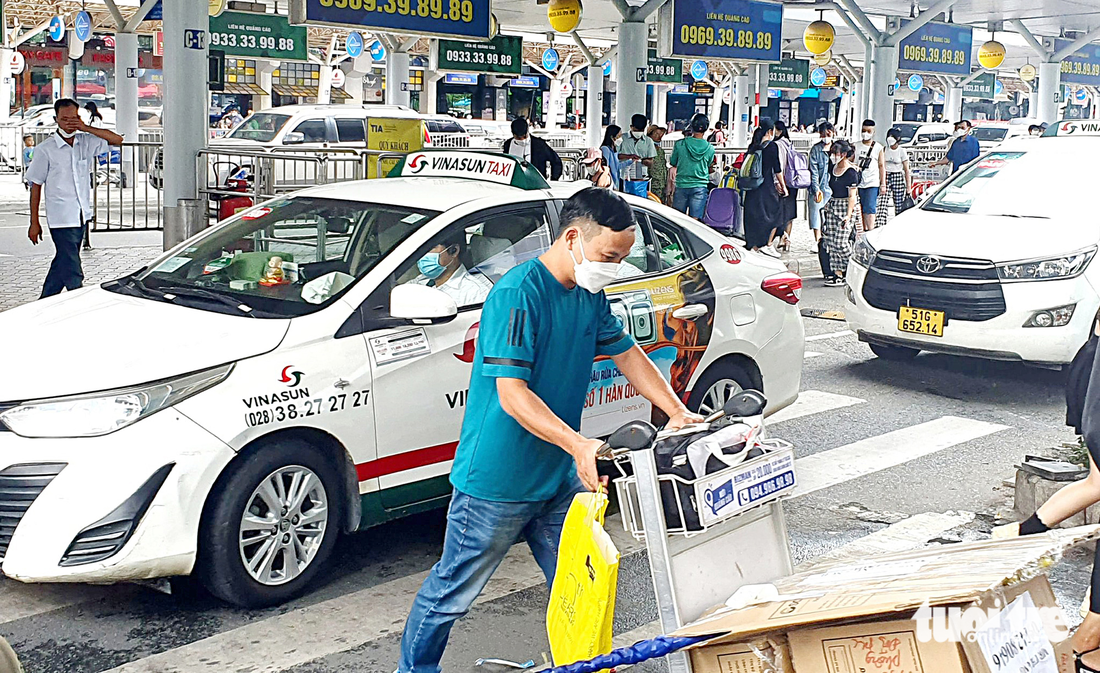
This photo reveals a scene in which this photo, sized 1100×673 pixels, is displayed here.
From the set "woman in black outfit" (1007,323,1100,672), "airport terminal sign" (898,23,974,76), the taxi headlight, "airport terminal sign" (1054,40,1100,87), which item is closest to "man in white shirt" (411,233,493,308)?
the taxi headlight

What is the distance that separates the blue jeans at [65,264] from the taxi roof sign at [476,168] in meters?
5.20

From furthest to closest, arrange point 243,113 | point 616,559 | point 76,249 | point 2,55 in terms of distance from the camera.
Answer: point 243,113
point 2,55
point 76,249
point 616,559

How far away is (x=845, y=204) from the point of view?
1569 cm

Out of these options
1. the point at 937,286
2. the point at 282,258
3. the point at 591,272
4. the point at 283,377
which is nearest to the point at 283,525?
the point at 283,377

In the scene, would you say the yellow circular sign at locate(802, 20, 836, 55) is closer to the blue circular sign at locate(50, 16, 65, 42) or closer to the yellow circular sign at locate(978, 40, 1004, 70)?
the yellow circular sign at locate(978, 40, 1004, 70)

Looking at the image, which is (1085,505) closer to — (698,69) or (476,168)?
(476,168)

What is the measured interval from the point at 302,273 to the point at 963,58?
78.5 feet

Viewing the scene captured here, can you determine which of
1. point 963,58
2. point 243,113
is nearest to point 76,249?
point 963,58

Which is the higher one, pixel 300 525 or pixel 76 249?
pixel 76 249

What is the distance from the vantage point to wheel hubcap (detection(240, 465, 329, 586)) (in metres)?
5.06

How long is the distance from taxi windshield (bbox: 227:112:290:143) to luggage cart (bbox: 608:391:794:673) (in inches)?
954

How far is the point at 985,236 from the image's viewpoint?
33.0 feet

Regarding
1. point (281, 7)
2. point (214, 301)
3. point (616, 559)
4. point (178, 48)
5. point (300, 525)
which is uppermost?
point (281, 7)

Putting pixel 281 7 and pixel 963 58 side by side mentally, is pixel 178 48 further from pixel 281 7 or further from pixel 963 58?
pixel 963 58
